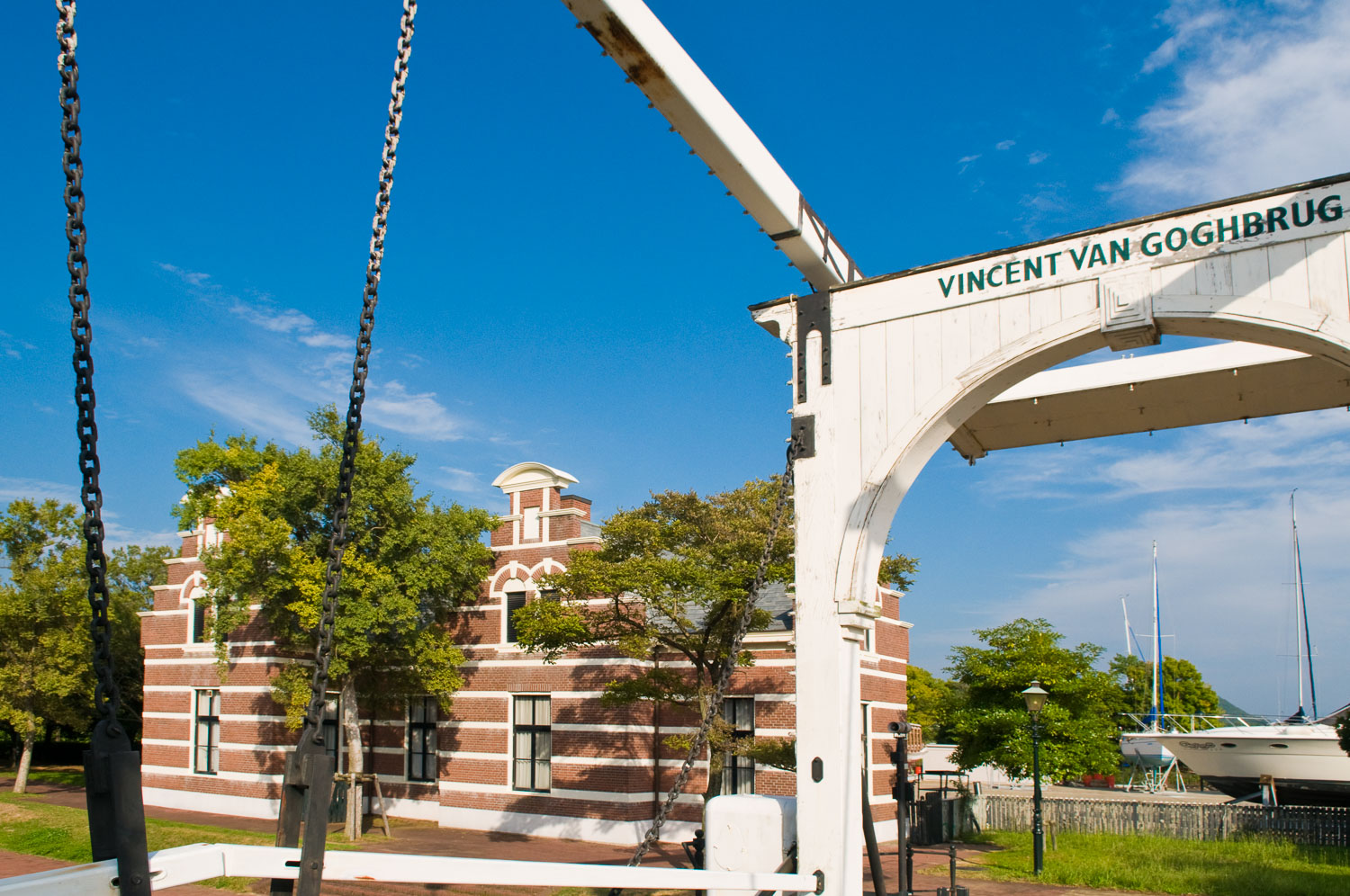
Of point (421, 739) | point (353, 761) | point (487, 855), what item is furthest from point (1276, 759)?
point (353, 761)

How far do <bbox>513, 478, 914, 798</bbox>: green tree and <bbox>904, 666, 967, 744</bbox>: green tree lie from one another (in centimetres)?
707

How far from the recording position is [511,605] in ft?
72.7

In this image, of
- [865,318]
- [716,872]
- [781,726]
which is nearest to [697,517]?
Answer: [781,726]

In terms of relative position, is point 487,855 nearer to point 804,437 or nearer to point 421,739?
point 421,739

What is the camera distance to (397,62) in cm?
296

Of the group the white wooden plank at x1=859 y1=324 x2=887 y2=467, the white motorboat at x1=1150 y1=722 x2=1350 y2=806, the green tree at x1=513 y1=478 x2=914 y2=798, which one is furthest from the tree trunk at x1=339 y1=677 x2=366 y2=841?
the white motorboat at x1=1150 y1=722 x2=1350 y2=806

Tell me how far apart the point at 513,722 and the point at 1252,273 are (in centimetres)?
1903

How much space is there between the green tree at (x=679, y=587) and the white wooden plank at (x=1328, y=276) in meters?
10.1

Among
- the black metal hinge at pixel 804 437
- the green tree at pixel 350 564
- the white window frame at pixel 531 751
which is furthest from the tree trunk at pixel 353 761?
the black metal hinge at pixel 804 437

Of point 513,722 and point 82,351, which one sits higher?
point 82,351

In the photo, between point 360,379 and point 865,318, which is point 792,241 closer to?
point 865,318

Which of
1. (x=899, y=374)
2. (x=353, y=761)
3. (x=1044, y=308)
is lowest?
(x=353, y=761)

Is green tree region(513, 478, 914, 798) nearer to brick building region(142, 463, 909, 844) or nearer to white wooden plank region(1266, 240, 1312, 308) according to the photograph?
brick building region(142, 463, 909, 844)

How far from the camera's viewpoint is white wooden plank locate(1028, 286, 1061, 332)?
16.7ft
